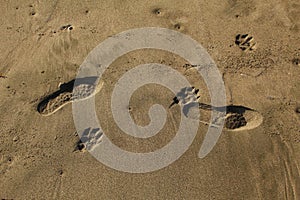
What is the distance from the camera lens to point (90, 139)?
31.1 ft

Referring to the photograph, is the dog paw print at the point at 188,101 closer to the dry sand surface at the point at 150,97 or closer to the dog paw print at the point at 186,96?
the dog paw print at the point at 186,96

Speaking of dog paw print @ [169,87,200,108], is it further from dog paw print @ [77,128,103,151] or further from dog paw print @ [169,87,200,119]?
dog paw print @ [77,128,103,151]

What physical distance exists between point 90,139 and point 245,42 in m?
5.72

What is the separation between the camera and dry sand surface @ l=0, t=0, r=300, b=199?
891 centimetres

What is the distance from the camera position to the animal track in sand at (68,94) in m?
9.92

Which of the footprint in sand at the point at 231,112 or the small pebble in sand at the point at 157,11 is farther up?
the small pebble in sand at the point at 157,11

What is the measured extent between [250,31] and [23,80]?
7.41m

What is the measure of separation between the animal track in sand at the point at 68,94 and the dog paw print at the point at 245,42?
454 cm

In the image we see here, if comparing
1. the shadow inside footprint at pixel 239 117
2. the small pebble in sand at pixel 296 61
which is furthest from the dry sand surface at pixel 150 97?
the shadow inside footprint at pixel 239 117

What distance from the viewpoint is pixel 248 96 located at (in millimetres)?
9828

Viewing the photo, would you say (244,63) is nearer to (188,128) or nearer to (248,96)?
(248,96)

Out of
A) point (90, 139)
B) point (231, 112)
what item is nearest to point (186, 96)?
point (231, 112)

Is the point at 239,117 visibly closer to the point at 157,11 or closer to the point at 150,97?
the point at 150,97

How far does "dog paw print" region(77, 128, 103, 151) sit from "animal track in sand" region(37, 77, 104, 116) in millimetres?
1082
